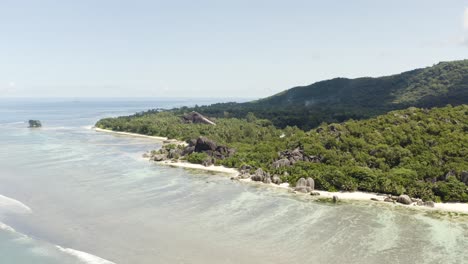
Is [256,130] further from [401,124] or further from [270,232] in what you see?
[270,232]

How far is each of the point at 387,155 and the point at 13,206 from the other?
5489 cm

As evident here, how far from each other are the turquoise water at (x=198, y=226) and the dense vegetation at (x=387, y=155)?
6269mm

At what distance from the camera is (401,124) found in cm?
7300

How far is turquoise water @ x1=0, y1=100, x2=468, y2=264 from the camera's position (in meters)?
34.0

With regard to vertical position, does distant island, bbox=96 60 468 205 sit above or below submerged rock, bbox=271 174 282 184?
above

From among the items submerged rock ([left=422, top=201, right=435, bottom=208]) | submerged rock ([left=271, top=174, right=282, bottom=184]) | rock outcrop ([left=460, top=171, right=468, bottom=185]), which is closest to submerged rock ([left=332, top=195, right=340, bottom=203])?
submerged rock ([left=422, top=201, right=435, bottom=208])

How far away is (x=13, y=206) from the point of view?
4747 centimetres

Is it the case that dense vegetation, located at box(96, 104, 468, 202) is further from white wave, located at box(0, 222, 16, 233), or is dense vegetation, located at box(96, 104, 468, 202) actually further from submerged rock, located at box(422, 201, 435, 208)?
white wave, located at box(0, 222, 16, 233)

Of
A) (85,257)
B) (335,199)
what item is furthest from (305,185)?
(85,257)

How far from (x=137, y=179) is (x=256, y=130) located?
50.1m

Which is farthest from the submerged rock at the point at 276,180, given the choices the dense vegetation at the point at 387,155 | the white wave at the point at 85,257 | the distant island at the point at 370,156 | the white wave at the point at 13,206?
the white wave at the point at 13,206

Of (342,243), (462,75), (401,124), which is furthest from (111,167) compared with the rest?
(462,75)

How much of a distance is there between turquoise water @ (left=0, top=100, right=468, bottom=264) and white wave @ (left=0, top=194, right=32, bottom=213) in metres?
0.29

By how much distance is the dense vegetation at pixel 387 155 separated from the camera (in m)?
52.7
